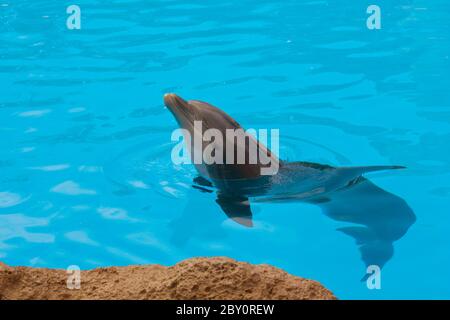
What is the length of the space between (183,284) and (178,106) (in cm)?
238

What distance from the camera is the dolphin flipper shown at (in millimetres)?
4793

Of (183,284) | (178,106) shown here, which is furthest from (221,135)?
(183,284)

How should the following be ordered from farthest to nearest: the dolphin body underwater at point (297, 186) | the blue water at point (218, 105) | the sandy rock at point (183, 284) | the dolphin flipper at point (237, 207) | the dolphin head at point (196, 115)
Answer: the dolphin head at point (196, 115) < the dolphin body underwater at point (297, 186) < the blue water at point (218, 105) < the dolphin flipper at point (237, 207) < the sandy rock at point (183, 284)

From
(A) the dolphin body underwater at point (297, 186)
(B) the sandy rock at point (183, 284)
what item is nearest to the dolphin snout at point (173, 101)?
(A) the dolphin body underwater at point (297, 186)

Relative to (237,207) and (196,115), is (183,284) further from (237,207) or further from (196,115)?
(196,115)

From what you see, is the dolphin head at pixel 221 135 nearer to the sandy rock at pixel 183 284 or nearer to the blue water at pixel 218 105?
the blue water at pixel 218 105

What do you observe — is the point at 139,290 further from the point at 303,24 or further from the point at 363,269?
the point at 303,24

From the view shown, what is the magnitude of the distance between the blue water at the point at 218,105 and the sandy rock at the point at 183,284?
4.44ft

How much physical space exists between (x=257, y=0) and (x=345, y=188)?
6.44 meters

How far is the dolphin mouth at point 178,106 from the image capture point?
5270mm

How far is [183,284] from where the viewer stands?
3092mm

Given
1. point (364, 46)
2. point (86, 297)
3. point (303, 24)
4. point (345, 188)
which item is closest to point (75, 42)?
point (303, 24)

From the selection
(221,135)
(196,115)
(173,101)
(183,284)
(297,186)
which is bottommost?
(183,284)

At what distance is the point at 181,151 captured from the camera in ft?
20.0
